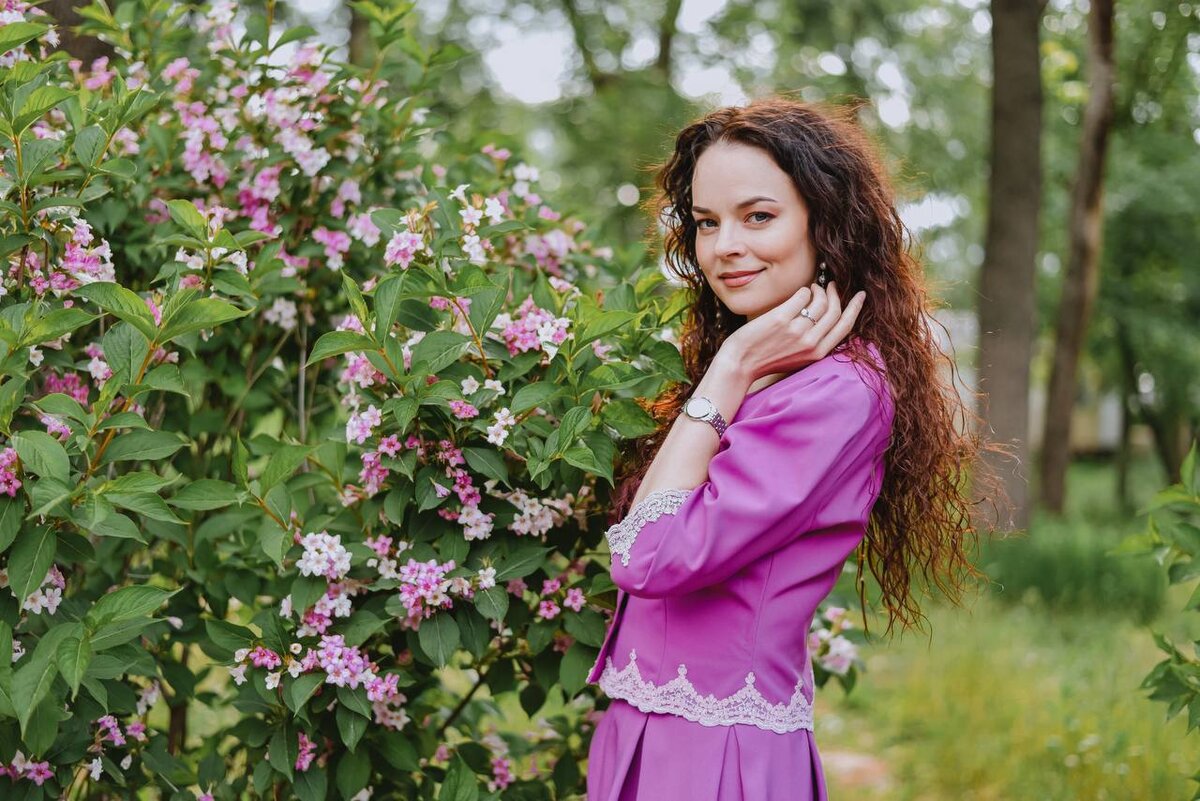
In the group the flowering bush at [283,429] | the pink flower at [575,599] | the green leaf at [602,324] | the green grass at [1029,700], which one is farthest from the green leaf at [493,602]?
the green grass at [1029,700]

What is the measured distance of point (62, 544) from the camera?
1.97 meters

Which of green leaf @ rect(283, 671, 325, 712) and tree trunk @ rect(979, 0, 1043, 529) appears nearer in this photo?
green leaf @ rect(283, 671, 325, 712)

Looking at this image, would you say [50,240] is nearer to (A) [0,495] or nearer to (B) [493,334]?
(A) [0,495]

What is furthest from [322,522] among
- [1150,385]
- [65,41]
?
[1150,385]

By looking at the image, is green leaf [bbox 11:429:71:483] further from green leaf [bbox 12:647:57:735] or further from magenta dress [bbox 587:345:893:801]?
magenta dress [bbox 587:345:893:801]

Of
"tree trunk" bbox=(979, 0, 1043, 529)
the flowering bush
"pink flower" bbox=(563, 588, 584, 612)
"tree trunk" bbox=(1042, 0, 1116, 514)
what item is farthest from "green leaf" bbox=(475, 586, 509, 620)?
"tree trunk" bbox=(1042, 0, 1116, 514)

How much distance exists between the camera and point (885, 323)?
1.91 m

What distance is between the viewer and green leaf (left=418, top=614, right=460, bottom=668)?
204 centimetres

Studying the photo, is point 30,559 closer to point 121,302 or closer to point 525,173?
point 121,302

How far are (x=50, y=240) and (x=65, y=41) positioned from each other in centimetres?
105

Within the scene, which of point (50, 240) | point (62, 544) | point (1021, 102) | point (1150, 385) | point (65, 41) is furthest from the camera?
point (1150, 385)

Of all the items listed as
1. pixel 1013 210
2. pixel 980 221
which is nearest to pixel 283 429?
pixel 1013 210

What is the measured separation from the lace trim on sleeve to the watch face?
0.40 feet

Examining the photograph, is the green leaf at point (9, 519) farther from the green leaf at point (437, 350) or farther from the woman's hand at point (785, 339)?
the woman's hand at point (785, 339)
